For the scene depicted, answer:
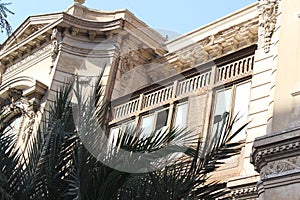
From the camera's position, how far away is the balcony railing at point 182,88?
13.3m

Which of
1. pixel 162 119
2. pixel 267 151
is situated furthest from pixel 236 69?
pixel 267 151

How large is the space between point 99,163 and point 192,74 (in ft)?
22.7

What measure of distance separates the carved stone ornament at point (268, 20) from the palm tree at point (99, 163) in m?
5.10

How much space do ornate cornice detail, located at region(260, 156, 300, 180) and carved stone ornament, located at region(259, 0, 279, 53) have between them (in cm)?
430

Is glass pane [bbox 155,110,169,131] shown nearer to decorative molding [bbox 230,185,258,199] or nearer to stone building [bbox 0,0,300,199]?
stone building [bbox 0,0,300,199]

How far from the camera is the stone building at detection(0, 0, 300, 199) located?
948cm

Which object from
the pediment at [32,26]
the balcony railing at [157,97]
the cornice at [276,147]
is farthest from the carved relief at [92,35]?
the cornice at [276,147]

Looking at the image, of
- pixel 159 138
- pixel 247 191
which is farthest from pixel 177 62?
pixel 159 138

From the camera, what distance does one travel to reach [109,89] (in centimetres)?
1706

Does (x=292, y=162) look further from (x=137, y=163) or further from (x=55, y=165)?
(x=55, y=165)

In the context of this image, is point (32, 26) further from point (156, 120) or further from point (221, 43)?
point (221, 43)

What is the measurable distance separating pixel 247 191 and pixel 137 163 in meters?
3.86

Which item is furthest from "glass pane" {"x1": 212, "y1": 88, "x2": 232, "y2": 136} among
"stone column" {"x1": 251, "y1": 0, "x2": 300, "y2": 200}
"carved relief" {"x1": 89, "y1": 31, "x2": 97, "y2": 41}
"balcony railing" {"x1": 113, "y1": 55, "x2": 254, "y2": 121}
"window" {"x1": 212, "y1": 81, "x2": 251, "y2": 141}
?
"carved relief" {"x1": 89, "y1": 31, "x2": 97, "y2": 41}

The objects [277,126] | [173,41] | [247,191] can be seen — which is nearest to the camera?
[277,126]
